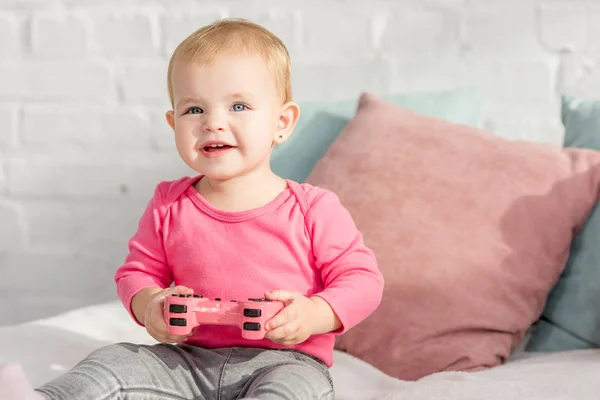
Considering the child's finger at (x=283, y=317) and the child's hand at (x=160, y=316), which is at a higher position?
the child's finger at (x=283, y=317)

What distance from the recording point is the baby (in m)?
0.99

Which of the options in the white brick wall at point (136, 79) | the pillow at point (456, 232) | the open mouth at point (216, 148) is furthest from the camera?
the white brick wall at point (136, 79)

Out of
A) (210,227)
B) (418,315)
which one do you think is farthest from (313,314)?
(418,315)

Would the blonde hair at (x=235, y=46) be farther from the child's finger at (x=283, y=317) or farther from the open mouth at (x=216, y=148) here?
the child's finger at (x=283, y=317)

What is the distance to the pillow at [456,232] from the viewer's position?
1327mm

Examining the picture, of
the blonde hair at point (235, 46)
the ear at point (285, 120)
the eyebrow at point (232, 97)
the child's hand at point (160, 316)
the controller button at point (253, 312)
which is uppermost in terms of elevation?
the blonde hair at point (235, 46)

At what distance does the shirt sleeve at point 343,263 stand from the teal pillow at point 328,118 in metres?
0.55

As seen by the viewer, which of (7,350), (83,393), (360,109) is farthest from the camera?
(360,109)

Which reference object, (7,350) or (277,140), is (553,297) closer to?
(277,140)

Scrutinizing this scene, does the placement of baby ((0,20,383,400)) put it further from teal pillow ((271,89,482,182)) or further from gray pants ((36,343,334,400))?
teal pillow ((271,89,482,182))

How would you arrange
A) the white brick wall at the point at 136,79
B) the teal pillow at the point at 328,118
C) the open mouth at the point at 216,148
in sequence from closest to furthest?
the open mouth at the point at 216,148 < the teal pillow at the point at 328,118 < the white brick wall at the point at 136,79

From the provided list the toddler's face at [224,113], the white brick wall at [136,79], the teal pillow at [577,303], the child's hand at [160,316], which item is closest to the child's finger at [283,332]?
the child's hand at [160,316]

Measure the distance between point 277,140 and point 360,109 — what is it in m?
0.58

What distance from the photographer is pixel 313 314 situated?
3.20 ft
